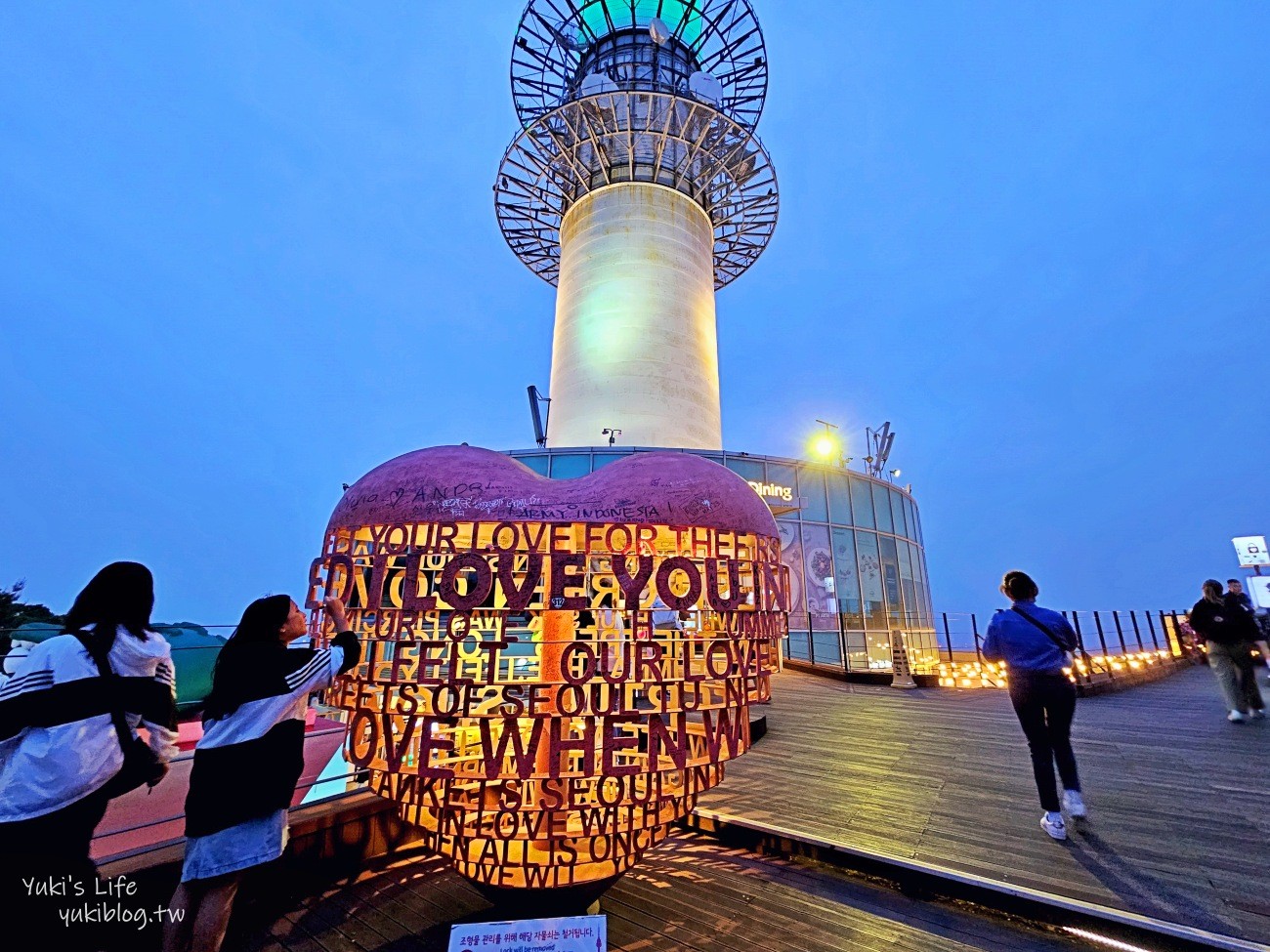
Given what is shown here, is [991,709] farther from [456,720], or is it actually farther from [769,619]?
[456,720]

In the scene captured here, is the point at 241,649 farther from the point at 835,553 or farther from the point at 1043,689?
the point at 835,553

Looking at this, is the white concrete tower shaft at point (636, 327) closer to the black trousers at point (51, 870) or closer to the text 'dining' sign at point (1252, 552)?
the text 'dining' sign at point (1252, 552)

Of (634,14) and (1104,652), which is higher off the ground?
(634,14)

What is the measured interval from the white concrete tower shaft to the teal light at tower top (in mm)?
9383

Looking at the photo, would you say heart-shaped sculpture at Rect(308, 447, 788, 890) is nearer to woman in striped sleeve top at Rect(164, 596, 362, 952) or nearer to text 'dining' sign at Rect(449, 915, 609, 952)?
woman in striped sleeve top at Rect(164, 596, 362, 952)

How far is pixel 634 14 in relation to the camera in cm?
2519

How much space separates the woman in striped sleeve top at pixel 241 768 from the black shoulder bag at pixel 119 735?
0.76ft

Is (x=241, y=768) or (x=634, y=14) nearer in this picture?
(x=241, y=768)

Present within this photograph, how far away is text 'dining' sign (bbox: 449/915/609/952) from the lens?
7.71 feet

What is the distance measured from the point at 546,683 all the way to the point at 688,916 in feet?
7.12

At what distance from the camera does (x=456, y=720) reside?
8.84 ft

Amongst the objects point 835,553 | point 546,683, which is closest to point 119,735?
point 546,683

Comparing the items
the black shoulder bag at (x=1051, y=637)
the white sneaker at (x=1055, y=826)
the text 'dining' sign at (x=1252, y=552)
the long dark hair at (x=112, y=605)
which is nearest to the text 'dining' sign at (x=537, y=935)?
the long dark hair at (x=112, y=605)

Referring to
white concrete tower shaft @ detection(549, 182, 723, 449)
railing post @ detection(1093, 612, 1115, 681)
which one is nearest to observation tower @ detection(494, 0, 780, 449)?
white concrete tower shaft @ detection(549, 182, 723, 449)
